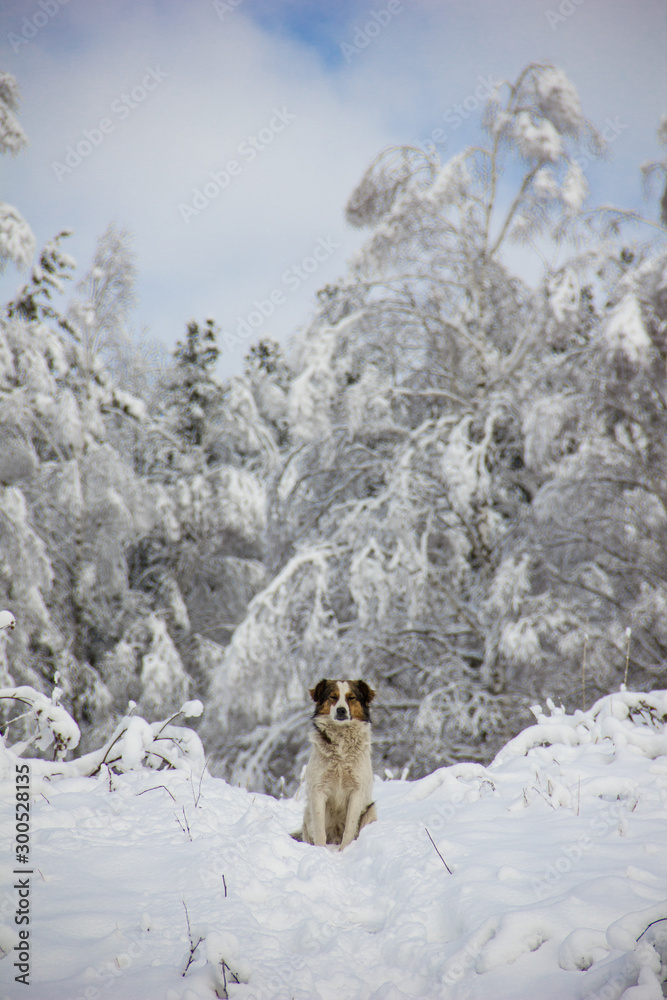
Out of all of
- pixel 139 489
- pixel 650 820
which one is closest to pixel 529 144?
pixel 139 489

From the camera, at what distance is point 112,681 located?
511 inches

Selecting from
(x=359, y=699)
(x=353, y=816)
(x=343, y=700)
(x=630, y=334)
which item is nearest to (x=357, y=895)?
(x=353, y=816)

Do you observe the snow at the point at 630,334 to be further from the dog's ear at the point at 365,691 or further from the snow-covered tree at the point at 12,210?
the snow-covered tree at the point at 12,210

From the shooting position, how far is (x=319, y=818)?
150 inches

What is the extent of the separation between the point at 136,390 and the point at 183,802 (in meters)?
17.3

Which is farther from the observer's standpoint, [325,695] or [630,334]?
[630,334]

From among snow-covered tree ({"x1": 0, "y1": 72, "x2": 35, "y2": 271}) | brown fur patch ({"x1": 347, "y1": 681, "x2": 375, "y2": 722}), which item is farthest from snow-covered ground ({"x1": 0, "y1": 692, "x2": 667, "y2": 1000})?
snow-covered tree ({"x1": 0, "y1": 72, "x2": 35, "y2": 271})

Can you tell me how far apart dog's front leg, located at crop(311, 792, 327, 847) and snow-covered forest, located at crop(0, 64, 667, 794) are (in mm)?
3946

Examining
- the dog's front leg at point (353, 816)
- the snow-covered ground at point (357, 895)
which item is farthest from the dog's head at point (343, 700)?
the snow-covered ground at point (357, 895)

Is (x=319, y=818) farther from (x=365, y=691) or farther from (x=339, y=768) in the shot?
(x=365, y=691)

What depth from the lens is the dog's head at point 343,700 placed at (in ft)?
13.6

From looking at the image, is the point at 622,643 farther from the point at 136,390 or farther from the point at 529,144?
the point at 136,390

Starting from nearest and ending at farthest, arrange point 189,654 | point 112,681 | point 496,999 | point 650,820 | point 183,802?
point 496,999 < point 650,820 < point 183,802 < point 112,681 < point 189,654

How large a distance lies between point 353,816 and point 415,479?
668 cm
